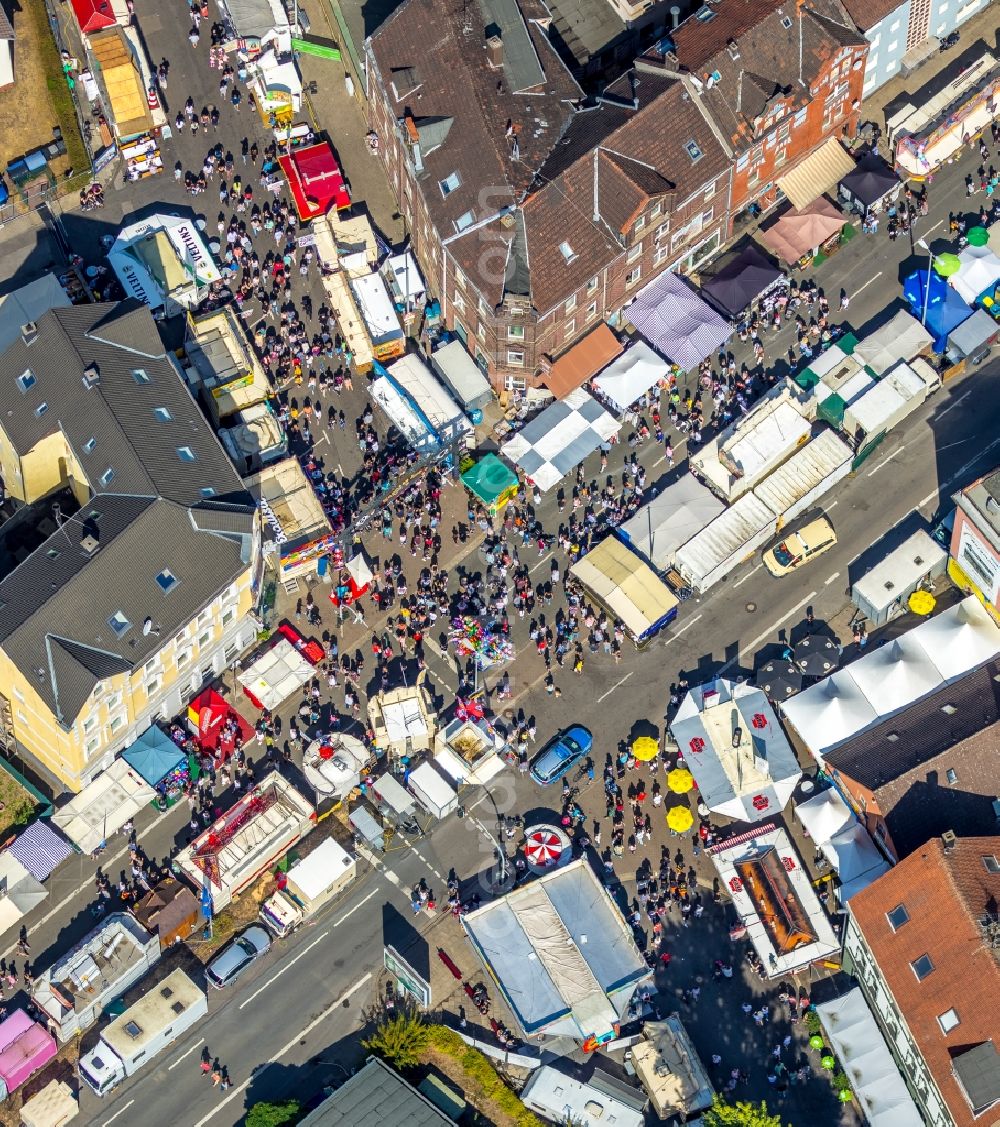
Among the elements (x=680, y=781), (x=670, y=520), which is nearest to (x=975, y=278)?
(x=670, y=520)

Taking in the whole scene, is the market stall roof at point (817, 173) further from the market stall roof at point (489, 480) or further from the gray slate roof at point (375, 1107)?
the gray slate roof at point (375, 1107)

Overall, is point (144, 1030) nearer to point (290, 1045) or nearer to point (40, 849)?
point (290, 1045)

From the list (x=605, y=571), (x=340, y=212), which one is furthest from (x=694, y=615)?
(x=340, y=212)

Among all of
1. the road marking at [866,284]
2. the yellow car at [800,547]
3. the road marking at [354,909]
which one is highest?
the road marking at [866,284]

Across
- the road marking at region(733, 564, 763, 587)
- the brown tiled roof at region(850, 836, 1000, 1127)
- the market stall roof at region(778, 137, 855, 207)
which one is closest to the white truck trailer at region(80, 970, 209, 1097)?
the brown tiled roof at region(850, 836, 1000, 1127)

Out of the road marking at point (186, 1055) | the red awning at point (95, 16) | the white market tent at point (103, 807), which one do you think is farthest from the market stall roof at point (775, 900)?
the red awning at point (95, 16)
